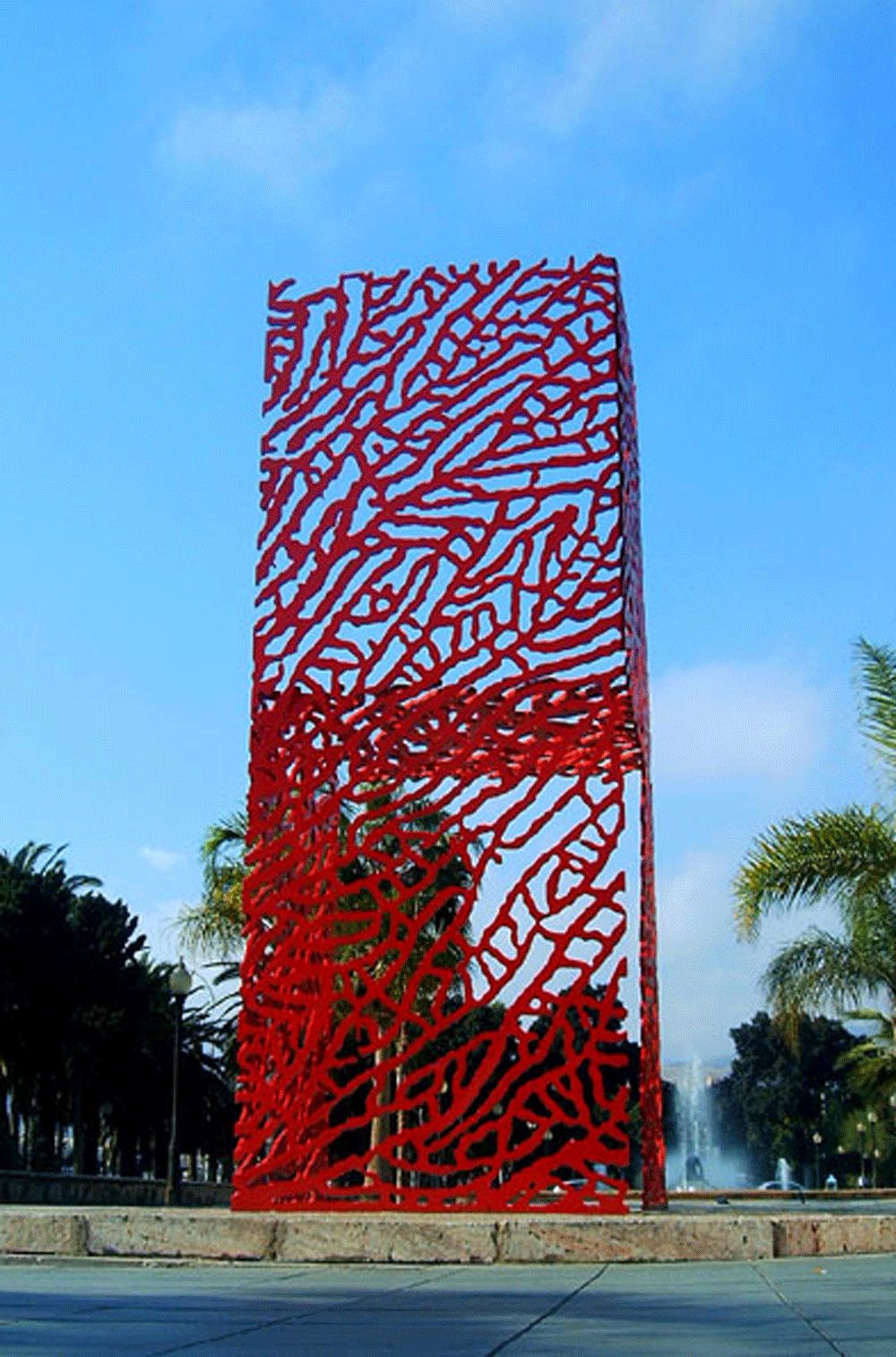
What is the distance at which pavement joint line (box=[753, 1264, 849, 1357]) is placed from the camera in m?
4.27

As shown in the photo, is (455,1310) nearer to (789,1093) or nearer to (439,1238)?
(439,1238)

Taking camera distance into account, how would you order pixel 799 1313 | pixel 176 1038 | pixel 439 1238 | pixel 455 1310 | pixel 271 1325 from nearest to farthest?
pixel 271 1325, pixel 799 1313, pixel 455 1310, pixel 439 1238, pixel 176 1038

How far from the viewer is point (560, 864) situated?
11.9 meters

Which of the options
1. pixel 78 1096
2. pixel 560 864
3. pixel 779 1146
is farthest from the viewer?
pixel 779 1146

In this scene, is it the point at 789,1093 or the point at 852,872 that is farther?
the point at 789,1093

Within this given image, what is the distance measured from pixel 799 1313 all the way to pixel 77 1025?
1109 inches

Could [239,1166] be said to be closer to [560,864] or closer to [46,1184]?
[560,864]

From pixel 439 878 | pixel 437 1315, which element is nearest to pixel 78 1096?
pixel 439 878

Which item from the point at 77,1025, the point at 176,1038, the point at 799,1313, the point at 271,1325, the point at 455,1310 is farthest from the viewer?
the point at 77,1025

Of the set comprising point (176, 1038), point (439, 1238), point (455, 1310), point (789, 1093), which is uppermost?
point (176, 1038)

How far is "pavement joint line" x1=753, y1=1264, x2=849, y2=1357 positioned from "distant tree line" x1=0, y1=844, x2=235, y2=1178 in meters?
23.5

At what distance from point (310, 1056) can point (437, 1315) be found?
6.80 metres

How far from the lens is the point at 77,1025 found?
3186cm

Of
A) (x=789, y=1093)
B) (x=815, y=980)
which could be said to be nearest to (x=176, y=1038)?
(x=815, y=980)
